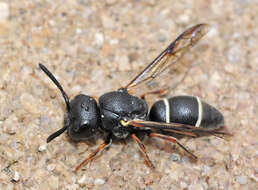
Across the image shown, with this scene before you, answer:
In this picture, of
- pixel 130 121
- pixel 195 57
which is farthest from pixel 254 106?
pixel 130 121

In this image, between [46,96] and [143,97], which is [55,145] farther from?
[143,97]

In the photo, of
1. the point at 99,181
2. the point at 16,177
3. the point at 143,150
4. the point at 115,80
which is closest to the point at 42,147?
the point at 16,177

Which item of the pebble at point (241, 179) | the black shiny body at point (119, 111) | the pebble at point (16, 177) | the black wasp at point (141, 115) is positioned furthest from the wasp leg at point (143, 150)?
the pebble at point (16, 177)

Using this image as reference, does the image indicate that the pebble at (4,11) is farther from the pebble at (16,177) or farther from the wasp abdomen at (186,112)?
the wasp abdomen at (186,112)

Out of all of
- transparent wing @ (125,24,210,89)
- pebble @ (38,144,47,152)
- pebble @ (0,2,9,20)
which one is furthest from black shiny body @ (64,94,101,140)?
pebble @ (0,2,9,20)

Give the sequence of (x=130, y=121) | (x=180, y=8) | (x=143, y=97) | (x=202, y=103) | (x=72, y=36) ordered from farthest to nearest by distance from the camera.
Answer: (x=180, y=8) < (x=72, y=36) < (x=143, y=97) < (x=202, y=103) < (x=130, y=121)
